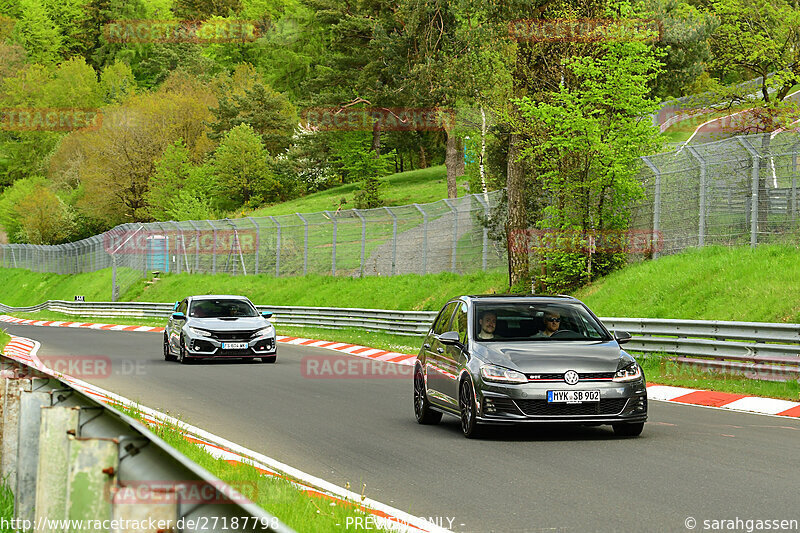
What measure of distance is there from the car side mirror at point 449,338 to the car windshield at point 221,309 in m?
13.0

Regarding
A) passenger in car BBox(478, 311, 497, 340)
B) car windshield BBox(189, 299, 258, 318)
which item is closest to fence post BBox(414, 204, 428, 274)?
car windshield BBox(189, 299, 258, 318)

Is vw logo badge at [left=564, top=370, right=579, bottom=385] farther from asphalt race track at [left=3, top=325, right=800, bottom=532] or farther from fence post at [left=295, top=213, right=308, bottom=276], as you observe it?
fence post at [left=295, top=213, right=308, bottom=276]

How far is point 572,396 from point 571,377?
18 centimetres

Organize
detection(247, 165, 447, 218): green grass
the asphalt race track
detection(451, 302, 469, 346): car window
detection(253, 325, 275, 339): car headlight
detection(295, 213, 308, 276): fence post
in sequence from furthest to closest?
detection(247, 165, 447, 218): green grass
detection(295, 213, 308, 276): fence post
detection(253, 325, 275, 339): car headlight
detection(451, 302, 469, 346): car window
the asphalt race track

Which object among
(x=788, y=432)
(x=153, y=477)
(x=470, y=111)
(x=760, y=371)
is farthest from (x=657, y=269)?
(x=470, y=111)

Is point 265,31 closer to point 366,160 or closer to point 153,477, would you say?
point 366,160

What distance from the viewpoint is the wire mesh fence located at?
23.2 m

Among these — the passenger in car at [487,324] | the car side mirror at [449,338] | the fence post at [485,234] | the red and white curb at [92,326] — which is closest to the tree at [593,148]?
the fence post at [485,234]

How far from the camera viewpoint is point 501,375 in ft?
37.5

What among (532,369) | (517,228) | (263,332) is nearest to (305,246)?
(517,228)

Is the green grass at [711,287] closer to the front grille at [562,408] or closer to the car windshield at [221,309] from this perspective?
the car windshield at [221,309]

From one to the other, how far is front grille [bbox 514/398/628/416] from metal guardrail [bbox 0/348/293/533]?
6.32 metres

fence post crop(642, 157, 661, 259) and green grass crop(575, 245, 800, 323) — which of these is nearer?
green grass crop(575, 245, 800, 323)

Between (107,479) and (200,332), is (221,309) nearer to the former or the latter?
(200,332)
